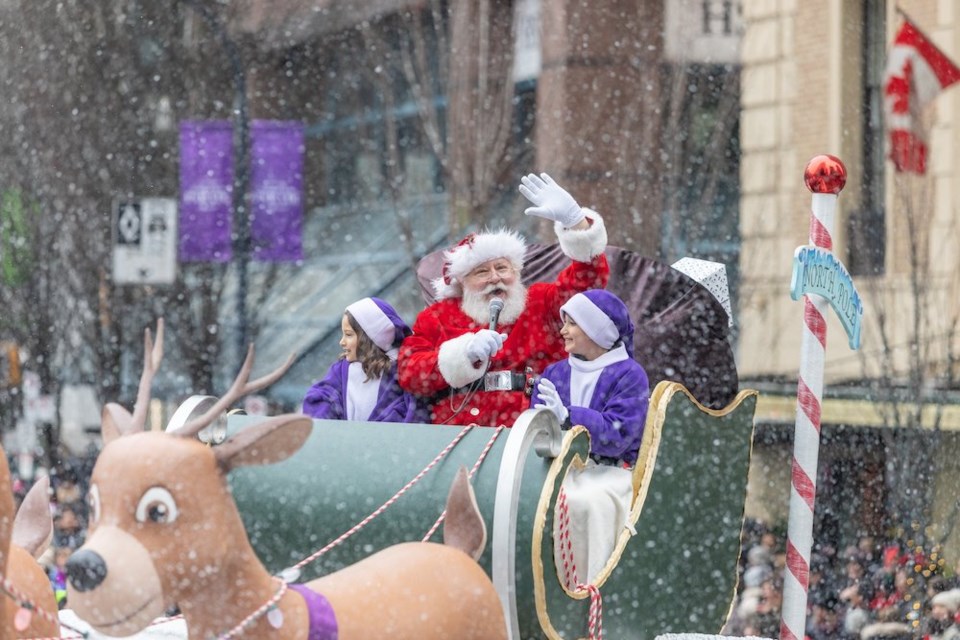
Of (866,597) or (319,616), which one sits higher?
(319,616)

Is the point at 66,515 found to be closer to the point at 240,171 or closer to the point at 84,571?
the point at 240,171

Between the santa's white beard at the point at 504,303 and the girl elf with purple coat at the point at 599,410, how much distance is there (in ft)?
1.02

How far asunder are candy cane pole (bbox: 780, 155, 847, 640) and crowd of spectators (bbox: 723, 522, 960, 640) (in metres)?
2.84

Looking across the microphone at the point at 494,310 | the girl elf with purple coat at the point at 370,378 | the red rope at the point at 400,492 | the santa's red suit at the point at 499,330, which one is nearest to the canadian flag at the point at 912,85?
the santa's red suit at the point at 499,330

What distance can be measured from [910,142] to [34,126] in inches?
388

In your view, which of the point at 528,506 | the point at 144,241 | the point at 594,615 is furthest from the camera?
the point at 144,241

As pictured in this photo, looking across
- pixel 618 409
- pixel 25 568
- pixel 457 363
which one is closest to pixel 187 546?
pixel 25 568

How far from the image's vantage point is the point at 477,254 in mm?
6219

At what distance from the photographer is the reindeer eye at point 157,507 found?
3.59 metres

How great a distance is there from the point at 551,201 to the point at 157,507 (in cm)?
275

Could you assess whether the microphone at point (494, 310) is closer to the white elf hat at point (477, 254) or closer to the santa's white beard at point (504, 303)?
the santa's white beard at point (504, 303)

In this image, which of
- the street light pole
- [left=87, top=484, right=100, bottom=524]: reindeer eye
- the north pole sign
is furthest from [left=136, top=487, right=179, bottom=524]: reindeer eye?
the street light pole

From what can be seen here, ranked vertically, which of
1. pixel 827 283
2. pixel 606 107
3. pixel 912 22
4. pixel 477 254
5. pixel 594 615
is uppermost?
pixel 912 22

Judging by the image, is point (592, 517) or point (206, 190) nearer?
point (592, 517)
